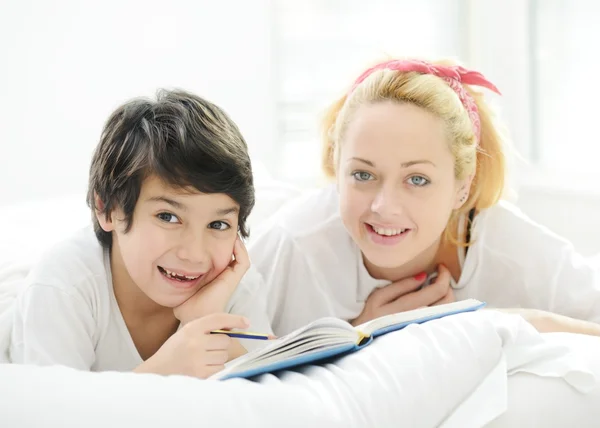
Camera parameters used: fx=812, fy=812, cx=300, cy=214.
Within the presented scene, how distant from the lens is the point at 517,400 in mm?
1177

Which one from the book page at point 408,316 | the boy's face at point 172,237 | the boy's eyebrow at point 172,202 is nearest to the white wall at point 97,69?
the boy's face at point 172,237

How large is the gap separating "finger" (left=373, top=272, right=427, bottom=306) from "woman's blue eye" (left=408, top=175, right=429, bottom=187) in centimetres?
30

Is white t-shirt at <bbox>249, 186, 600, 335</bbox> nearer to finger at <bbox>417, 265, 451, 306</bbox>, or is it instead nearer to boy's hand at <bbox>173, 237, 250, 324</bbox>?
finger at <bbox>417, 265, 451, 306</bbox>

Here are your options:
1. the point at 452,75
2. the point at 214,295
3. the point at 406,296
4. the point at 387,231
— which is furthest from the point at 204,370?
the point at 452,75

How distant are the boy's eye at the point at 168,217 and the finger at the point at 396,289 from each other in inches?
25.7

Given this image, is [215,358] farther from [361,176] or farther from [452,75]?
[452,75]

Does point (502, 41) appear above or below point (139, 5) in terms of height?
below

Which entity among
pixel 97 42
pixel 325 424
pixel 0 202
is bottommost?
pixel 0 202

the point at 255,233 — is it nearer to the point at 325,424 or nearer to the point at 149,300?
the point at 149,300

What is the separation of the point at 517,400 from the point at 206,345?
55 centimetres

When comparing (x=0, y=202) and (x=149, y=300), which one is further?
(x=0, y=202)

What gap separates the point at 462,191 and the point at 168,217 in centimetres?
77

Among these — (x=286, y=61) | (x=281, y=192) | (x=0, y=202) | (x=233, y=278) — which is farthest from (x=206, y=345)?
(x=286, y=61)

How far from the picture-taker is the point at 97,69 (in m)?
3.28
